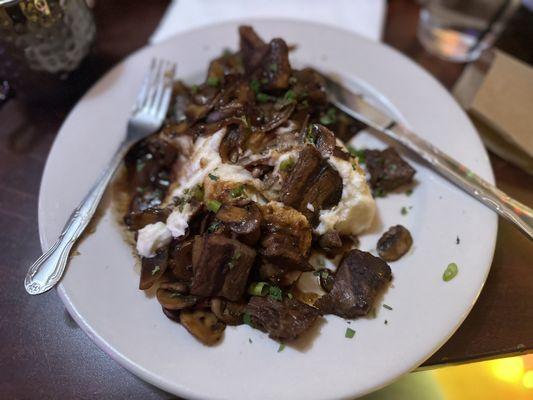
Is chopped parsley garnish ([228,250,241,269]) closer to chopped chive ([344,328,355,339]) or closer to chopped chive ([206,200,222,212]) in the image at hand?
chopped chive ([206,200,222,212])

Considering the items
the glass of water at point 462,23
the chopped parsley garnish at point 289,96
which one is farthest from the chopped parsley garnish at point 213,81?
the glass of water at point 462,23

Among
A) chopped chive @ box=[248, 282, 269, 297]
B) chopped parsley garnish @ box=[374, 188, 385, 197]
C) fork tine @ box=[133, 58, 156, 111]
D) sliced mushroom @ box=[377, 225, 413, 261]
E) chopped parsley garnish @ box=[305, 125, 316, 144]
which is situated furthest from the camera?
fork tine @ box=[133, 58, 156, 111]

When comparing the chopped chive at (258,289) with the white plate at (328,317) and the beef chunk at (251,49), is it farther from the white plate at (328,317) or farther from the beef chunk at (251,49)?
the beef chunk at (251,49)

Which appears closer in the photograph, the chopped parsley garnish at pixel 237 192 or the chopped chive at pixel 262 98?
the chopped parsley garnish at pixel 237 192

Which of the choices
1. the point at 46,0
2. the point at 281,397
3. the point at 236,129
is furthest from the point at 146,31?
the point at 281,397

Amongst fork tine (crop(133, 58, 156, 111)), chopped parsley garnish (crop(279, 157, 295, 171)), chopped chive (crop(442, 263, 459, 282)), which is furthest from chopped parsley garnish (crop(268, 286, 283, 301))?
fork tine (crop(133, 58, 156, 111))
